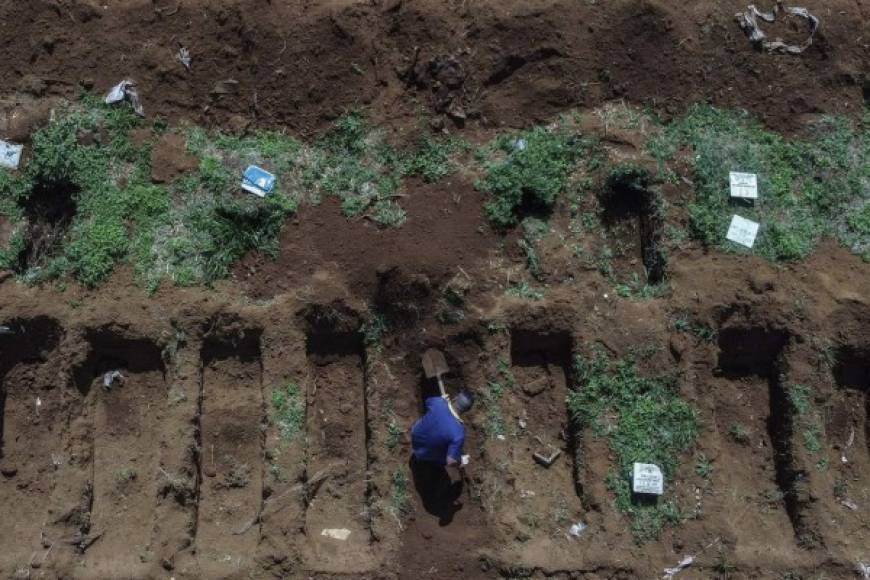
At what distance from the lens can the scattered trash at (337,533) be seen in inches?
242

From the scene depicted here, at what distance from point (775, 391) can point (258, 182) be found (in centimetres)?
513

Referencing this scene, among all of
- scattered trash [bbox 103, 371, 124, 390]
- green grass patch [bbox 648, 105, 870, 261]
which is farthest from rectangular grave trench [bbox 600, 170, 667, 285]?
scattered trash [bbox 103, 371, 124, 390]

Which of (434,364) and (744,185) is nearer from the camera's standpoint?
(434,364)

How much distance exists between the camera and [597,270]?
21.2 feet

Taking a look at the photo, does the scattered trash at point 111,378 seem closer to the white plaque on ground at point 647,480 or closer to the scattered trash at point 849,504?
the white plaque on ground at point 647,480

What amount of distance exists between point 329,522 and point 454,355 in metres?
1.83

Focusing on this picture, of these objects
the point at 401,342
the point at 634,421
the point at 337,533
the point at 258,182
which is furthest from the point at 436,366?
the point at 258,182

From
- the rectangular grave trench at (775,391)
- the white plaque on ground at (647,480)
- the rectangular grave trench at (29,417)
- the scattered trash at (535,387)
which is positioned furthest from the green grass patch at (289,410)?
the rectangular grave trench at (775,391)

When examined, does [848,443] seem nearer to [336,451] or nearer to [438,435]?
[438,435]

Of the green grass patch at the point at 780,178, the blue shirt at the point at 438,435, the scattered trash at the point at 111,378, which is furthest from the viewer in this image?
the green grass patch at the point at 780,178

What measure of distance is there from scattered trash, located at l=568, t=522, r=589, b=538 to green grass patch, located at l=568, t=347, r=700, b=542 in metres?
0.37

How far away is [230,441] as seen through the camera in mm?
6324

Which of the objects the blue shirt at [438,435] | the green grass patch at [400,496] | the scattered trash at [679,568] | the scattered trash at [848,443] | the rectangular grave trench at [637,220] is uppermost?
the rectangular grave trench at [637,220]

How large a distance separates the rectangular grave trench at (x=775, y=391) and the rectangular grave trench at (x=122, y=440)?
522 cm
